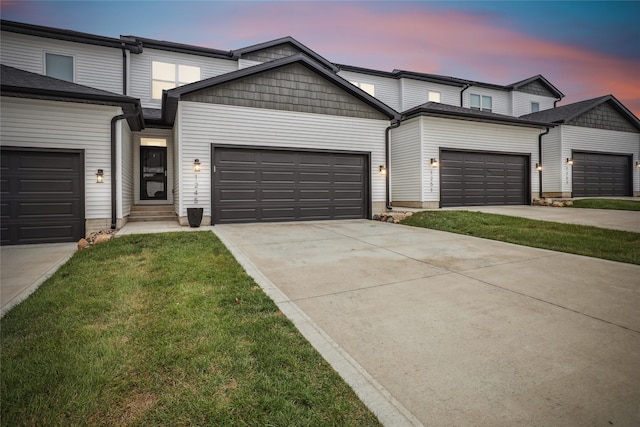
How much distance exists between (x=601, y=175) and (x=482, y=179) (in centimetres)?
935

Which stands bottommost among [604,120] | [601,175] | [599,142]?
[601,175]

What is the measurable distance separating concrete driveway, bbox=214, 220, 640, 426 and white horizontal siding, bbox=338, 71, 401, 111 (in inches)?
611

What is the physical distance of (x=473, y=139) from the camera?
1467 centimetres

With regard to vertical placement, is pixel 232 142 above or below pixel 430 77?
below

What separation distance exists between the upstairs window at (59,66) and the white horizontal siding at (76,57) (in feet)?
0.45

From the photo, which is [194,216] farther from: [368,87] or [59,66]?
[368,87]

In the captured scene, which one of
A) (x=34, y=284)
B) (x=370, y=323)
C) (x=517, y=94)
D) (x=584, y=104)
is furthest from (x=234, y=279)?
(x=517, y=94)

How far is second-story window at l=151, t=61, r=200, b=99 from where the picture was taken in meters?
14.5

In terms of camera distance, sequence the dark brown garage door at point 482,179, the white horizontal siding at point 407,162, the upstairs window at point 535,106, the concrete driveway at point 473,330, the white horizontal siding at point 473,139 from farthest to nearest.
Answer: the upstairs window at point 535,106
the dark brown garage door at point 482,179
the white horizontal siding at point 407,162
the white horizontal siding at point 473,139
the concrete driveway at point 473,330

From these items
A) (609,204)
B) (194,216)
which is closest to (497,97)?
(609,204)

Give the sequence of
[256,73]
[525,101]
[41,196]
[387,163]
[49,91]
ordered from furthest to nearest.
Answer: [525,101] → [387,163] → [256,73] → [41,196] → [49,91]

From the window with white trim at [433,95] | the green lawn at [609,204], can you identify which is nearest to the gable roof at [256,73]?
the window with white trim at [433,95]

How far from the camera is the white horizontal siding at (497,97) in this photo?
21.3 m

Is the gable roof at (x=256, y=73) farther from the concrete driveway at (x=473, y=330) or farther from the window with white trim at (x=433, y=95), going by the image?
the window with white trim at (x=433, y=95)
